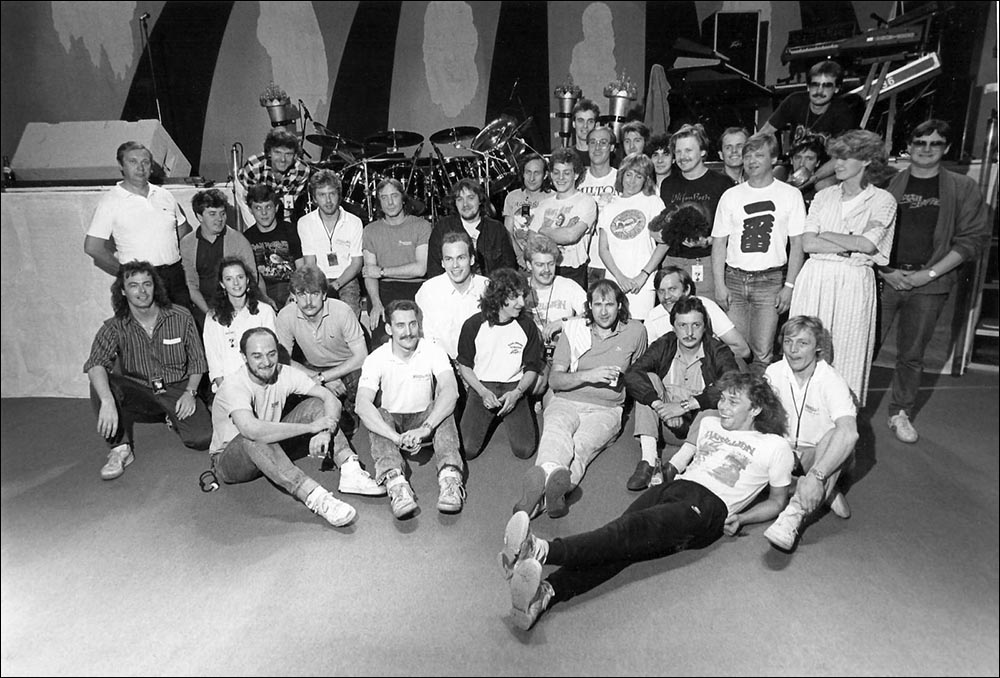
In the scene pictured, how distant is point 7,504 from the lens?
100 centimetres

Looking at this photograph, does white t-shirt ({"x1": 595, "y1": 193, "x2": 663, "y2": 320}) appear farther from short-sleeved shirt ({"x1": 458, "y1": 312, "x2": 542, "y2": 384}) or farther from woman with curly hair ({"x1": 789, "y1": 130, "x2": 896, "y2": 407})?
woman with curly hair ({"x1": 789, "y1": 130, "x2": 896, "y2": 407})

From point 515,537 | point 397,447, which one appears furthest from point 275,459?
point 515,537

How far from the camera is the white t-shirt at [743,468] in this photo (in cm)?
235

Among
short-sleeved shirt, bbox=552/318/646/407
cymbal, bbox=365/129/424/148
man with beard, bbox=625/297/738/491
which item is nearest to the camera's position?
man with beard, bbox=625/297/738/491

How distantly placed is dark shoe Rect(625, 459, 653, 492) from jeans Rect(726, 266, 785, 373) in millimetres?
820

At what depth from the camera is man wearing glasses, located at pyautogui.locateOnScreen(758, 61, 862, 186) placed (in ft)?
11.8

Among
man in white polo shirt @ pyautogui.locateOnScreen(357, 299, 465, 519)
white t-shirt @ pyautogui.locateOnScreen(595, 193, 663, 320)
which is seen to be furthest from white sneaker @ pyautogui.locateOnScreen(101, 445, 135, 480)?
white t-shirt @ pyautogui.locateOnScreen(595, 193, 663, 320)

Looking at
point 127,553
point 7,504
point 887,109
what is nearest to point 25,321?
point 7,504

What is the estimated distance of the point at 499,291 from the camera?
10.4ft

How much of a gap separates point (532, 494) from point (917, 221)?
2355 millimetres

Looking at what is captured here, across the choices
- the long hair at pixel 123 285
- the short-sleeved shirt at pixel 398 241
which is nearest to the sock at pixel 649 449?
the short-sleeved shirt at pixel 398 241

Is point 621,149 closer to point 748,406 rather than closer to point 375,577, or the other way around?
point 748,406

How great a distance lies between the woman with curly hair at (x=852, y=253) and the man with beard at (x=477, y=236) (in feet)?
5.35

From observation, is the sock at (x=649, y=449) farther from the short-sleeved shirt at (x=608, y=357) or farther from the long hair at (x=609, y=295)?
the long hair at (x=609, y=295)
